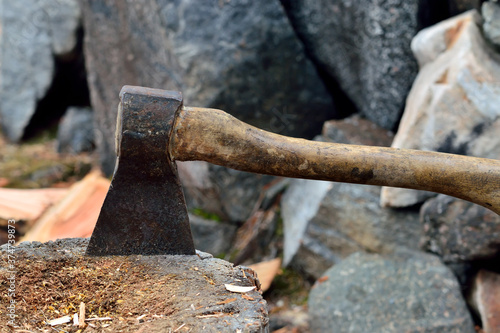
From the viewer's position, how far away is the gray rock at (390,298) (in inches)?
98.0

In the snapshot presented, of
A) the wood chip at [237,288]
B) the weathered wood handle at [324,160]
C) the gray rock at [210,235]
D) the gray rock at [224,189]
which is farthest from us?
the gray rock at [210,235]

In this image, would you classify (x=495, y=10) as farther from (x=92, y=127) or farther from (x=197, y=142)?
(x=92, y=127)

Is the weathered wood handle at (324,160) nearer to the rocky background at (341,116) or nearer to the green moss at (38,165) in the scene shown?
the rocky background at (341,116)

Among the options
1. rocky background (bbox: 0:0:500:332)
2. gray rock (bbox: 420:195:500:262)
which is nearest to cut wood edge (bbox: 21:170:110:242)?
rocky background (bbox: 0:0:500:332)

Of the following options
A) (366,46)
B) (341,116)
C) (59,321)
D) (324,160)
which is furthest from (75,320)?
(341,116)

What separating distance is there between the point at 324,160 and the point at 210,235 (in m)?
2.06

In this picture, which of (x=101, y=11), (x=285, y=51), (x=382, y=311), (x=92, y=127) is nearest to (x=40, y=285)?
(x=382, y=311)

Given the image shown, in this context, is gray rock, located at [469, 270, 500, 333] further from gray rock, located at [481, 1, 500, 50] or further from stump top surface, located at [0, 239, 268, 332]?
stump top surface, located at [0, 239, 268, 332]

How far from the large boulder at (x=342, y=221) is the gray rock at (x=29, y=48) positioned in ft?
10.9

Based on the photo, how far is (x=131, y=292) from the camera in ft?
4.68

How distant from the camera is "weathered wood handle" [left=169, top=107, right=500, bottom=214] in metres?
1.54

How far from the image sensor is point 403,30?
2.96 metres

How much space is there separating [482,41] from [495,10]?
0.58 ft

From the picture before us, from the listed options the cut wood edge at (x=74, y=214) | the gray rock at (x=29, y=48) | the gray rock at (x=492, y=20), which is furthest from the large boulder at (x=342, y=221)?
the gray rock at (x=29, y=48)
